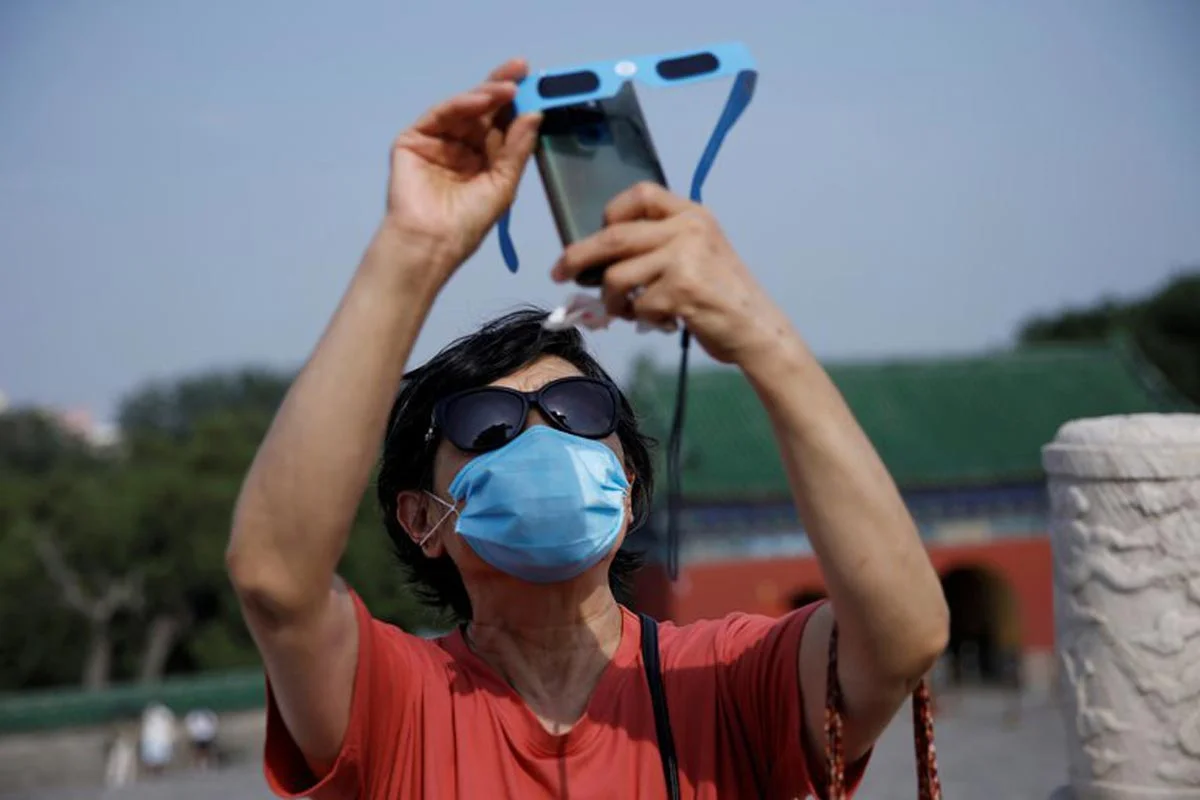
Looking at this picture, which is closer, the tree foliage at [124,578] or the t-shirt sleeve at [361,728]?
the t-shirt sleeve at [361,728]

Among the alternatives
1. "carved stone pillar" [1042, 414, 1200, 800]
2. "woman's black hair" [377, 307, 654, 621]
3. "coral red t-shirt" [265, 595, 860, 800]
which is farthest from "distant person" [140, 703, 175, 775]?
"coral red t-shirt" [265, 595, 860, 800]

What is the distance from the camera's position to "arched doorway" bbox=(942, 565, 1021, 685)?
21.4m

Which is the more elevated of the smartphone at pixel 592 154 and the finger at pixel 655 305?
the smartphone at pixel 592 154

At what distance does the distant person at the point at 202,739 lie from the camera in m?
18.0

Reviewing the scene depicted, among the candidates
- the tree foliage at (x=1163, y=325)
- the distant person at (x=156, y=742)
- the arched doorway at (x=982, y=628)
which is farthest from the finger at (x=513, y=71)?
the tree foliage at (x=1163, y=325)

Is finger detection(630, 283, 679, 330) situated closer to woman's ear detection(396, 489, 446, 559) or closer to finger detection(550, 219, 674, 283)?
finger detection(550, 219, 674, 283)

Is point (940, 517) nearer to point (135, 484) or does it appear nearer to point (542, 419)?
point (135, 484)

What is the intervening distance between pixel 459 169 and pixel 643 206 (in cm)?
30

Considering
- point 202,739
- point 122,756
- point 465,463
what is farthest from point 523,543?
point 122,756

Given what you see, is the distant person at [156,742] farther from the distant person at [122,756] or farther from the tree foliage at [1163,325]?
the tree foliage at [1163,325]

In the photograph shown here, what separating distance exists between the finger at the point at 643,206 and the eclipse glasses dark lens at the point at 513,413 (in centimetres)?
55

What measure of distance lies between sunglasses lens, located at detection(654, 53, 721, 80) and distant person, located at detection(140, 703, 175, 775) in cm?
1703

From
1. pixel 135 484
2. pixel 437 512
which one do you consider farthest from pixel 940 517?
pixel 437 512

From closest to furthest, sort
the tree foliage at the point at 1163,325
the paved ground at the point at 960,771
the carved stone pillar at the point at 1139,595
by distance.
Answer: the carved stone pillar at the point at 1139,595
the paved ground at the point at 960,771
the tree foliage at the point at 1163,325
